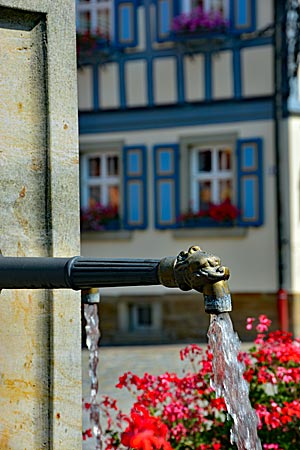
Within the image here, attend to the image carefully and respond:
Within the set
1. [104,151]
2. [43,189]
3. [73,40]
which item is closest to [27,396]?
[43,189]

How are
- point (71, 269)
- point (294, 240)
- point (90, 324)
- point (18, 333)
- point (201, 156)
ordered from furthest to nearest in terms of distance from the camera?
point (201, 156) < point (294, 240) < point (90, 324) < point (18, 333) < point (71, 269)

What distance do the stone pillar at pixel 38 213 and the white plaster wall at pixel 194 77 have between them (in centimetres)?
1145

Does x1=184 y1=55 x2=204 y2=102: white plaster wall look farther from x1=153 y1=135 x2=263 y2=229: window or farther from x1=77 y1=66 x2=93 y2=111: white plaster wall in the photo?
x1=77 y1=66 x2=93 y2=111: white plaster wall

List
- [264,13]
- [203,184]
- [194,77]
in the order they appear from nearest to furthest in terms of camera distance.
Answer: [264,13]
[194,77]
[203,184]

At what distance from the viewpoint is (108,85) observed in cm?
1460

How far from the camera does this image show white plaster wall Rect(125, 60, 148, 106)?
14.5 metres

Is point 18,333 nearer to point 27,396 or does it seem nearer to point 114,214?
point 27,396

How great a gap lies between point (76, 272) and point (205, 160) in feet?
40.5

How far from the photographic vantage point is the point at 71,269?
2.27 meters

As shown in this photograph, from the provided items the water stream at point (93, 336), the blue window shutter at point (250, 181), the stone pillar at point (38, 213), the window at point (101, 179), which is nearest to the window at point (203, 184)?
the blue window shutter at point (250, 181)

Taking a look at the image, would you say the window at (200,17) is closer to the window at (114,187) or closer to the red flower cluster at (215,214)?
the window at (114,187)

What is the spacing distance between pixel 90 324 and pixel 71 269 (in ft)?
3.81

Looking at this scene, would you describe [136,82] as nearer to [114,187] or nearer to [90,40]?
[90,40]

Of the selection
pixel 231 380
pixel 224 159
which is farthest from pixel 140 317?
pixel 231 380
